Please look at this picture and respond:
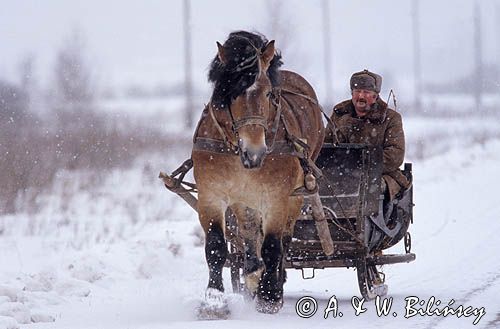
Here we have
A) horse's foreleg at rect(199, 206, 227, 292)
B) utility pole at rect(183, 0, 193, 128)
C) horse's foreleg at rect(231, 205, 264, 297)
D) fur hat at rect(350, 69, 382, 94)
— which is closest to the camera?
horse's foreleg at rect(199, 206, 227, 292)

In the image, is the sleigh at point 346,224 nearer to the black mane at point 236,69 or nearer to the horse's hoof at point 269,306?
the horse's hoof at point 269,306

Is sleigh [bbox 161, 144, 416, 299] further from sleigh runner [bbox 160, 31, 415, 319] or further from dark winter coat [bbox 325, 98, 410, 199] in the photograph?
dark winter coat [bbox 325, 98, 410, 199]

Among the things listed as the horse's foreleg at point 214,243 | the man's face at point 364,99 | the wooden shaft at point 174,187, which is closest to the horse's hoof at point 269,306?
the horse's foreleg at point 214,243

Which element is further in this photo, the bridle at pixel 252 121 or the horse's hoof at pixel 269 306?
the horse's hoof at pixel 269 306

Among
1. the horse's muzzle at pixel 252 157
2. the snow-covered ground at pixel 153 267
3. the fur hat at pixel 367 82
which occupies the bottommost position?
the snow-covered ground at pixel 153 267

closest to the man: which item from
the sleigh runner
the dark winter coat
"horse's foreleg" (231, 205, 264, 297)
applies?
the dark winter coat

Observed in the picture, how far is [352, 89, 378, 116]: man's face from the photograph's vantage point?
922cm

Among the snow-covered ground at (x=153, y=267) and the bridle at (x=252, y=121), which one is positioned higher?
the bridle at (x=252, y=121)

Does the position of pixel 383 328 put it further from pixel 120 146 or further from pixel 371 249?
pixel 120 146

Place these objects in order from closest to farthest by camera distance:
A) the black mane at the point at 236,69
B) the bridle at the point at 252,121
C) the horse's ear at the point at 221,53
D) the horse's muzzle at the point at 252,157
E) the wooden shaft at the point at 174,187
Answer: the horse's muzzle at the point at 252,157
the bridle at the point at 252,121
the black mane at the point at 236,69
the horse's ear at the point at 221,53
the wooden shaft at the point at 174,187

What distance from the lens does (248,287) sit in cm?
790

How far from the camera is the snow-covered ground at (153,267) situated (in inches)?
296

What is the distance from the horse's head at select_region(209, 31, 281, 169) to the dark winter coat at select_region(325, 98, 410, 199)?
5.28 feet

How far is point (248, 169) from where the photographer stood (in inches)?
295
